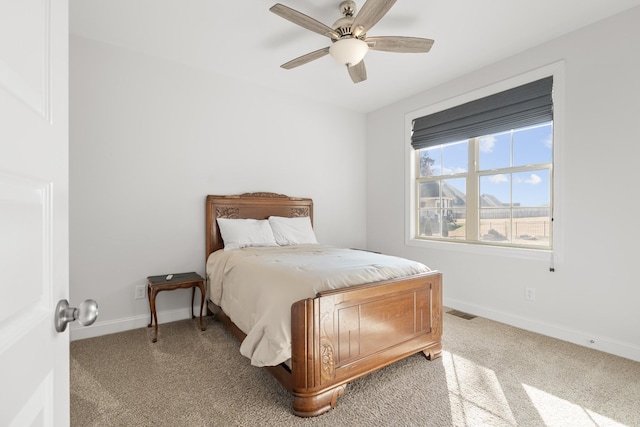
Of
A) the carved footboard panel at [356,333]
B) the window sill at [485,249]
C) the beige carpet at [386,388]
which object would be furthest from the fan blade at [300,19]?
the window sill at [485,249]

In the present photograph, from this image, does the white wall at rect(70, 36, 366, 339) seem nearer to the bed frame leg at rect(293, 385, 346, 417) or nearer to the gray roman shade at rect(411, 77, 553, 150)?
the gray roman shade at rect(411, 77, 553, 150)

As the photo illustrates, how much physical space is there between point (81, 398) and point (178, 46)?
2.86 m

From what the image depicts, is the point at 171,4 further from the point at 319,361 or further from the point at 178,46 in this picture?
the point at 319,361

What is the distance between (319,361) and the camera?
167cm

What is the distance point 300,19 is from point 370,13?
454 mm

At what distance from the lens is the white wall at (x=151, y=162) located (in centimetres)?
267

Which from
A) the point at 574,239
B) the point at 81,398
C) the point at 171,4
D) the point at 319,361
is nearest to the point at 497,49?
the point at 574,239

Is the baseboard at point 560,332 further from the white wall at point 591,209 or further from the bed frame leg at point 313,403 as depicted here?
the bed frame leg at point 313,403

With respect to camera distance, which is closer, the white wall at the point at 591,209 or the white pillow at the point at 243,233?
the white wall at the point at 591,209

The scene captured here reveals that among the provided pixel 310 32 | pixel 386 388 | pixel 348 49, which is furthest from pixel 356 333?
pixel 310 32

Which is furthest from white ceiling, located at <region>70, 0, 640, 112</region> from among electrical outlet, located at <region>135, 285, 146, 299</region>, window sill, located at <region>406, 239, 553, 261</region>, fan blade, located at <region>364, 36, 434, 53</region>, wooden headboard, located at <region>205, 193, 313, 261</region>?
electrical outlet, located at <region>135, 285, 146, 299</region>

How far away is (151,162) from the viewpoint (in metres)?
2.98

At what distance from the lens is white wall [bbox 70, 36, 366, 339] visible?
8.77 ft

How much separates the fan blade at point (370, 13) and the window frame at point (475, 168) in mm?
1868
